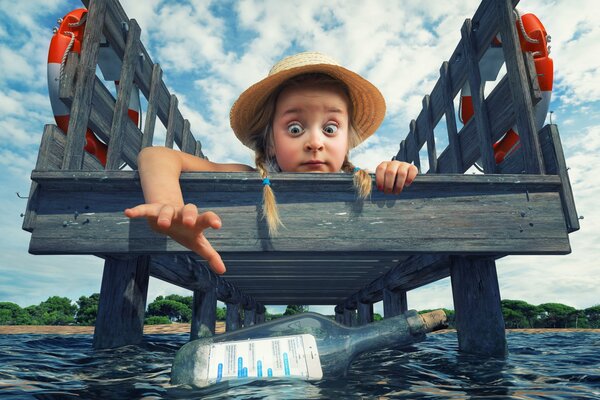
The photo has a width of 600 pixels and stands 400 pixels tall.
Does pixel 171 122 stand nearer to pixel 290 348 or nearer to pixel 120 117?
pixel 120 117

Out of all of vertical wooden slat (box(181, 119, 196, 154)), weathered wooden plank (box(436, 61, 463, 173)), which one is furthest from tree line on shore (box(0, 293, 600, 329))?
weathered wooden plank (box(436, 61, 463, 173))

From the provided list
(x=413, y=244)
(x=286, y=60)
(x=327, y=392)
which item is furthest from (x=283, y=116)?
(x=327, y=392)

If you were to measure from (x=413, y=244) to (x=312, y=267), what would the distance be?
2055 millimetres

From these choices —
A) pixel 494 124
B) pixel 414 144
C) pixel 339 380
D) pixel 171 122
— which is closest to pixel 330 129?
pixel 339 380

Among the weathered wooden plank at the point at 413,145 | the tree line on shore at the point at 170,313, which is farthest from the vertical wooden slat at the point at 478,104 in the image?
the tree line on shore at the point at 170,313

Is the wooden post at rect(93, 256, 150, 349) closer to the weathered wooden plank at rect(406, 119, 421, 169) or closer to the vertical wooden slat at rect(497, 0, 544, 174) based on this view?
the vertical wooden slat at rect(497, 0, 544, 174)

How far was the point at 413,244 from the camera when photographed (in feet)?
8.10

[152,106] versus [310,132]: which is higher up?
[152,106]

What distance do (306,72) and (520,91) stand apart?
5.10 ft

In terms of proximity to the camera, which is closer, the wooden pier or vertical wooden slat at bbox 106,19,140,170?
the wooden pier

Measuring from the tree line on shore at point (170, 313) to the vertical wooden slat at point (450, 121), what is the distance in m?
16.5

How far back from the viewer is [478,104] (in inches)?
153

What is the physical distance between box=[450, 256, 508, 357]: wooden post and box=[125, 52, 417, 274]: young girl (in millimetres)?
1046

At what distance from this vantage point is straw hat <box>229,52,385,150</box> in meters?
2.78
